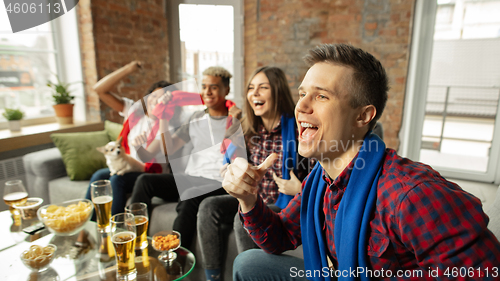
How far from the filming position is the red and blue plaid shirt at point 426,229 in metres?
0.61

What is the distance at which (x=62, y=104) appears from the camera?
277 cm

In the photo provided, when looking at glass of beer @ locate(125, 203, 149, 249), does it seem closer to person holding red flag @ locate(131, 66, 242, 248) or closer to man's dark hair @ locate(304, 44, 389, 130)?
person holding red flag @ locate(131, 66, 242, 248)

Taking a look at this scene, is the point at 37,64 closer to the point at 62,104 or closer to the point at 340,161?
the point at 62,104

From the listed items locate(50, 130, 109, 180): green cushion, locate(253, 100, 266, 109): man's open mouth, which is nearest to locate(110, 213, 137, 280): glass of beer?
locate(253, 100, 266, 109): man's open mouth

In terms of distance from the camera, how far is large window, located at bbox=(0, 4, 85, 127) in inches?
105

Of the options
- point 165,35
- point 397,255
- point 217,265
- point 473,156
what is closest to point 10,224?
point 217,265

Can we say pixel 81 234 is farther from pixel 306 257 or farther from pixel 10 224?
pixel 306 257

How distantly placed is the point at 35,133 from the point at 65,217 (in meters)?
1.68

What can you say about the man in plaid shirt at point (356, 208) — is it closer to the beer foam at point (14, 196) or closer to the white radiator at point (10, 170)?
the beer foam at point (14, 196)

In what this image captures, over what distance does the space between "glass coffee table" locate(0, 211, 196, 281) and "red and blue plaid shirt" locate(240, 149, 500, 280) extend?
2.57ft

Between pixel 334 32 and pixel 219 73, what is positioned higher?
pixel 334 32

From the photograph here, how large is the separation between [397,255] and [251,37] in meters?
3.11

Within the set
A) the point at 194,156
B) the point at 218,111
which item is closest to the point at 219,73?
the point at 218,111

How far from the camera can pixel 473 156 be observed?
277cm
